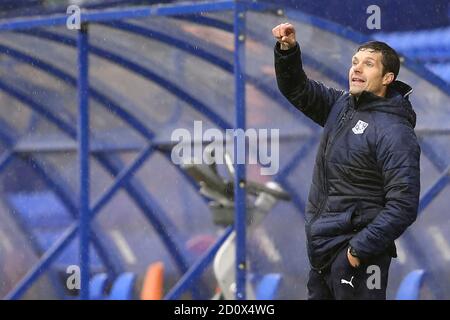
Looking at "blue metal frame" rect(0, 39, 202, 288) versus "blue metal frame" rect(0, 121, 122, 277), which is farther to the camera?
"blue metal frame" rect(0, 121, 122, 277)

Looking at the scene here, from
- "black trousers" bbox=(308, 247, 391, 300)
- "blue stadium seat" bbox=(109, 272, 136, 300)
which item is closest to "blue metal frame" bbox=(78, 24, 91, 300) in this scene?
"blue stadium seat" bbox=(109, 272, 136, 300)

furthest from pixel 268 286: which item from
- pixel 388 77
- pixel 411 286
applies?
pixel 388 77

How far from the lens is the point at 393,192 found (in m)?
4.88

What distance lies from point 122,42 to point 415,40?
6.44ft

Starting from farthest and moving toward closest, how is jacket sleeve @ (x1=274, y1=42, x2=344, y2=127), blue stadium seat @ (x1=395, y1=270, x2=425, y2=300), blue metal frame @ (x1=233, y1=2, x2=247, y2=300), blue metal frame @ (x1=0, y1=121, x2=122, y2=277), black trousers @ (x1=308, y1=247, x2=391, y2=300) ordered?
blue metal frame @ (x1=0, y1=121, x2=122, y2=277) → blue stadium seat @ (x1=395, y1=270, x2=425, y2=300) → blue metal frame @ (x1=233, y1=2, x2=247, y2=300) → jacket sleeve @ (x1=274, y1=42, x2=344, y2=127) → black trousers @ (x1=308, y1=247, x2=391, y2=300)

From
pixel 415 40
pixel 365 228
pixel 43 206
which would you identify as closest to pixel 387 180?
pixel 365 228

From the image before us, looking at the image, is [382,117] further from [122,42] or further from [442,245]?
[122,42]

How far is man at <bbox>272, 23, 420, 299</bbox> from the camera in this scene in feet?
16.0

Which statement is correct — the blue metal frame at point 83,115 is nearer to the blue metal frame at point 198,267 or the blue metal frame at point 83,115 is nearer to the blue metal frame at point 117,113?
the blue metal frame at point 198,267

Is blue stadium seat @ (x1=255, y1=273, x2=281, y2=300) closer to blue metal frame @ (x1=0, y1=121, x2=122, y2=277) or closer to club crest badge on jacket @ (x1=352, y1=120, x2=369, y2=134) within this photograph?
blue metal frame @ (x1=0, y1=121, x2=122, y2=277)

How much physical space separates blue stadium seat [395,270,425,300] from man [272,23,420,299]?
2700 mm

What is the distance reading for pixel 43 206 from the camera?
33.4ft

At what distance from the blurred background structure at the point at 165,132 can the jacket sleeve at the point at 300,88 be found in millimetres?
1901

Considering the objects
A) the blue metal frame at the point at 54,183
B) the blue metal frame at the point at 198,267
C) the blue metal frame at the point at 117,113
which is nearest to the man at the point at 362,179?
the blue metal frame at the point at 198,267
